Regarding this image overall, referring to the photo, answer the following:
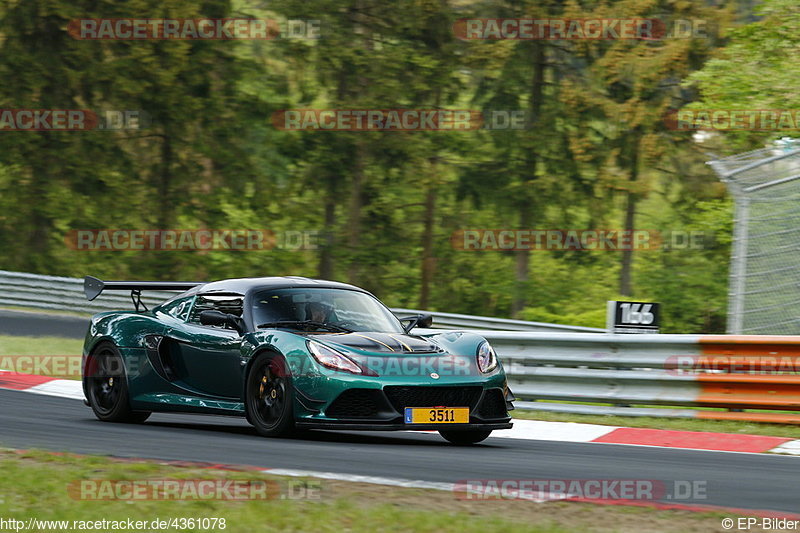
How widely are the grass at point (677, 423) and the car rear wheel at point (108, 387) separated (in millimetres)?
3897

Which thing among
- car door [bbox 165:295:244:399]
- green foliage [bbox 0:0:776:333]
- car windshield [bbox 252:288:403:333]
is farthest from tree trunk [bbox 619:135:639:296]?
car door [bbox 165:295:244:399]

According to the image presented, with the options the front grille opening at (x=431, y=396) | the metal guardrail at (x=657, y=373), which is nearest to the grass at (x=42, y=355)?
the metal guardrail at (x=657, y=373)

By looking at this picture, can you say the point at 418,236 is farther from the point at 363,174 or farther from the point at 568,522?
the point at 568,522

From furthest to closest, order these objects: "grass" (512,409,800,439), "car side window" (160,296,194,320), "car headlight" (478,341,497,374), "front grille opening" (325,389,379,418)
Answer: "grass" (512,409,800,439) < "car side window" (160,296,194,320) < "car headlight" (478,341,497,374) < "front grille opening" (325,389,379,418)

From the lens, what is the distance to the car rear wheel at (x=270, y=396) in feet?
27.8

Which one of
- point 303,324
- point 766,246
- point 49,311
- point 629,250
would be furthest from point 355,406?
point 629,250

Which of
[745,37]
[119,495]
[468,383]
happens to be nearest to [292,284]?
[468,383]

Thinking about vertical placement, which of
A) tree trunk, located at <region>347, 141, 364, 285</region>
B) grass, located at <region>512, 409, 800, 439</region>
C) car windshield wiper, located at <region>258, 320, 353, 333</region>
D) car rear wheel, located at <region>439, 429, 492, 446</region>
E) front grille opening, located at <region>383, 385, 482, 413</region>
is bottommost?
grass, located at <region>512, 409, 800, 439</region>

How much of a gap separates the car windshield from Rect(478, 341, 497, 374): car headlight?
2.76 ft

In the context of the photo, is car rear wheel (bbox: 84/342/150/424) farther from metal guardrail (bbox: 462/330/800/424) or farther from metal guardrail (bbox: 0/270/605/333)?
metal guardrail (bbox: 0/270/605/333)

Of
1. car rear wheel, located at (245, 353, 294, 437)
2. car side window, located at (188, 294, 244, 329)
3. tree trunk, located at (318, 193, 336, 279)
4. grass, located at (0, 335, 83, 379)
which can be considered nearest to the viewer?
car rear wheel, located at (245, 353, 294, 437)

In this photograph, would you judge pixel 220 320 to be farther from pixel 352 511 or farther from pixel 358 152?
pixel 358 152

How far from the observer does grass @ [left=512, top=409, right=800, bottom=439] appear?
10266 mm

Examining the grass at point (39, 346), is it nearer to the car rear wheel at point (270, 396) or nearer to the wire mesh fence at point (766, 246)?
the car rear wheel at point (270, 396)
